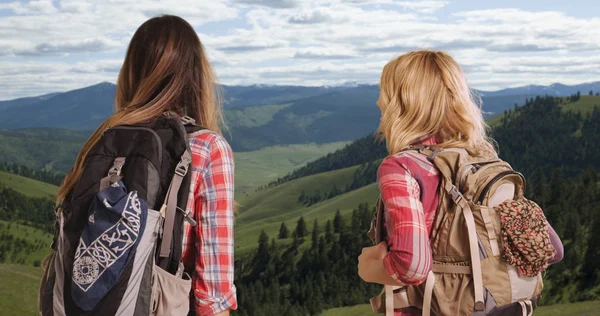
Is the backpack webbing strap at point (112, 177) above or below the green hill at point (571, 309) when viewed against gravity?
above

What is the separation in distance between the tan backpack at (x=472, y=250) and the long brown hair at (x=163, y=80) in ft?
7.07

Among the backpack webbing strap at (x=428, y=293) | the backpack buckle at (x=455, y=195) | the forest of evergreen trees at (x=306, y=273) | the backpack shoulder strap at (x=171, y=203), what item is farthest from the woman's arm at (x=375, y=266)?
the forest of evergreen trees at (x=306, y=273)

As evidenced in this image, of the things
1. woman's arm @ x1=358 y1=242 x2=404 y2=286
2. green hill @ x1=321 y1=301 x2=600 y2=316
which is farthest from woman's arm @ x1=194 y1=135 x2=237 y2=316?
green hill @ x1=321 y1=301 x2=600 y2=316

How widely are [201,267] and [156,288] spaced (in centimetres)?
45

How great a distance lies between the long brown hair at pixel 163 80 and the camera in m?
5.59

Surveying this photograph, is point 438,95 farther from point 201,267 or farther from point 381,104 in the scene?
point 201,267

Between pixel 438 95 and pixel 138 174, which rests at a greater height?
pixel 438 95

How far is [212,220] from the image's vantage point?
532cm

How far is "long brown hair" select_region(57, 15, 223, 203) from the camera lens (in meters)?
5.59

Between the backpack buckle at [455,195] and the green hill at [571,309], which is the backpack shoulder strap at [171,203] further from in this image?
the green hill at [571,309]

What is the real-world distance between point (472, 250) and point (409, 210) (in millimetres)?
626

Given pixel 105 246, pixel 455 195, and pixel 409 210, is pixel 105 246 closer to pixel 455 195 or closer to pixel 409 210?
pixel 409 210

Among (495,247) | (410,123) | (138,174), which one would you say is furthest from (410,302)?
(138,174)

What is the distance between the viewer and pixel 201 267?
5395 mm
